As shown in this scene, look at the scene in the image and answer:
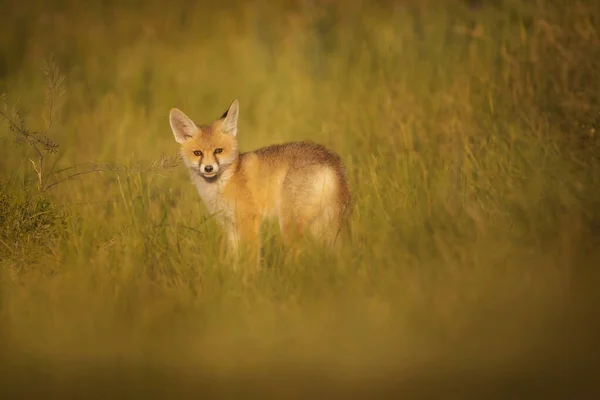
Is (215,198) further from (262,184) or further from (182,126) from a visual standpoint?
(182,126)

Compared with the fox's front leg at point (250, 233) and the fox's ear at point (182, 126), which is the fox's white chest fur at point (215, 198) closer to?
the fox's front leg at point (250, 233)

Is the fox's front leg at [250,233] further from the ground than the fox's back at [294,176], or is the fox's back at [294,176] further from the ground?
the fox's back at [294,176]

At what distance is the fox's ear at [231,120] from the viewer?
5.43m

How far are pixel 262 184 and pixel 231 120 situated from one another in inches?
22.4

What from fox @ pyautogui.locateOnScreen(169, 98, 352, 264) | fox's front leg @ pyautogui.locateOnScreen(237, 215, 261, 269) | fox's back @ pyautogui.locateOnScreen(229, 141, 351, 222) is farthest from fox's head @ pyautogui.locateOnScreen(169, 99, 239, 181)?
fox's front leg @ pyautogui.locateOnScreen(237, 215, 261, 269)

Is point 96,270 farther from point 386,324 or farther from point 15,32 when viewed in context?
point 15,32

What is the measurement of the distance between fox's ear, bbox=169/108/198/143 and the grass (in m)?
0.32

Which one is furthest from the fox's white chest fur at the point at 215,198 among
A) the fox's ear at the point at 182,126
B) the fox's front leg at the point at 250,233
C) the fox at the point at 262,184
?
the fox's ear at the point at 182,126

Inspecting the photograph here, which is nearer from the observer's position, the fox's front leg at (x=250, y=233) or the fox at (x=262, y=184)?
the fox's front leg at (x=250, y=233)

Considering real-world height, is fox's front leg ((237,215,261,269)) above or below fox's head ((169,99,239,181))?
below

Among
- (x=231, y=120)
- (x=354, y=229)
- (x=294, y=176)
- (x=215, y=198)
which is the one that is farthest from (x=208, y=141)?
(x=354, y=229)

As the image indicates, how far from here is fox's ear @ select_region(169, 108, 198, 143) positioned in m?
5.42

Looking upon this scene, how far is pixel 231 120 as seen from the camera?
548 cm

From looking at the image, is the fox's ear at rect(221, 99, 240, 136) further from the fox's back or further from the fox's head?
the fox's back
